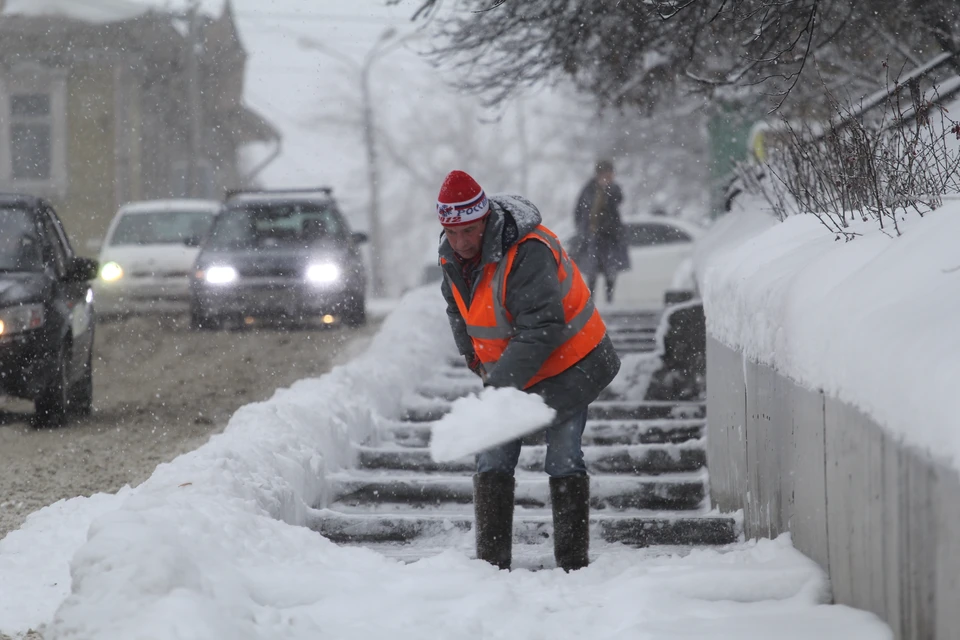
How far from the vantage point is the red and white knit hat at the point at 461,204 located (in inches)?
181

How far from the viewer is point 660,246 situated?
20.3 m

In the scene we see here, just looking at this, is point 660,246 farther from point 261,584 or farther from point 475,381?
point 261,584

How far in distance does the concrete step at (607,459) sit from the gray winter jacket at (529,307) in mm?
2254

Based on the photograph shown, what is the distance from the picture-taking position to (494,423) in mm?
4469

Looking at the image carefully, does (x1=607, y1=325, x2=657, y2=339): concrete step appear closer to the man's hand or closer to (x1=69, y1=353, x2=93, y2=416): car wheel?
(x1=69, y1=353, x2=93, y2=416): car wheel

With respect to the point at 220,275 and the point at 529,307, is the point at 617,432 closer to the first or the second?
the point at 529,307

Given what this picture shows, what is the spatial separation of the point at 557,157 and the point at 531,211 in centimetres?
5601

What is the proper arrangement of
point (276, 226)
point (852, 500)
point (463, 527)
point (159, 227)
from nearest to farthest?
point (852, 500)
point (463, 527)
point (276, 226)
point (159, 227)

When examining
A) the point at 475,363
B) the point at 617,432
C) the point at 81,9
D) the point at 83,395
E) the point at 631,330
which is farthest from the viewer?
the point at 81,9

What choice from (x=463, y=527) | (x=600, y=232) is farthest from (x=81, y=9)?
(x=463, y=527)

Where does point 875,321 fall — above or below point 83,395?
above

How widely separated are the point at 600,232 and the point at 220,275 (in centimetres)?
451

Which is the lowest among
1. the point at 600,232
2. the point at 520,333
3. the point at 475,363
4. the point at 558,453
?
the point at 558,453

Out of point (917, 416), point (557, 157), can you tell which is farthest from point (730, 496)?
point (557, 157)
